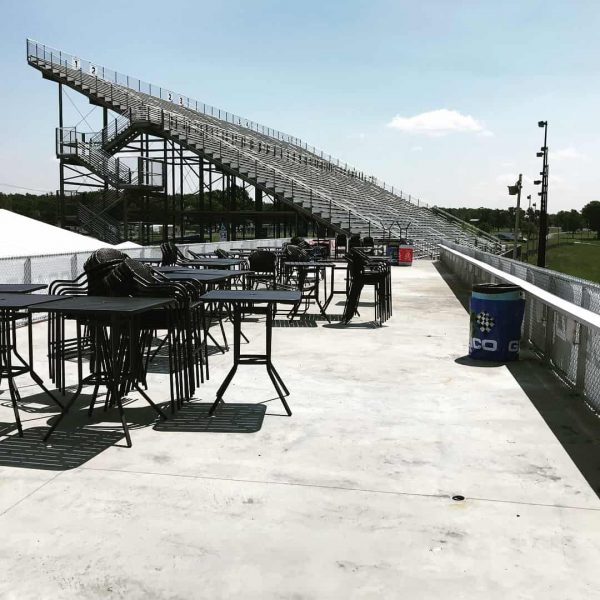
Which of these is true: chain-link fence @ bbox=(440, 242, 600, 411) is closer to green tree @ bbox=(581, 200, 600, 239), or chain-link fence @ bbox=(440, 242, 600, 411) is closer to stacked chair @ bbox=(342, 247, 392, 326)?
stacked chair @ bbox=(342, 247, 392, 326)

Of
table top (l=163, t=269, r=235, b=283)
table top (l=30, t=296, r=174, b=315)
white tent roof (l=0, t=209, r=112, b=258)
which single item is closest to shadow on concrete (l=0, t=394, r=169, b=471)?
table top (l=30, t=296, r=174, b=315)

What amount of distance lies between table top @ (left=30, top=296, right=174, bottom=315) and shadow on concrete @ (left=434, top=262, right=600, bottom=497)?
10.9ft

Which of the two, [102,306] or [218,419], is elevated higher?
[102,306]

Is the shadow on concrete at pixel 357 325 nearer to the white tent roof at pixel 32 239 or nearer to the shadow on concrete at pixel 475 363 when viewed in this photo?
the shadow on concrete at pixel 475 363

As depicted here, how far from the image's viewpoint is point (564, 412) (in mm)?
6066

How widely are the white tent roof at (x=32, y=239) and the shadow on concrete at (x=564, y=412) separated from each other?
10.1 metres

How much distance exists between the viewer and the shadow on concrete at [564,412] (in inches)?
190

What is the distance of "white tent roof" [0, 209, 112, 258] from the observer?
14250 millimetres

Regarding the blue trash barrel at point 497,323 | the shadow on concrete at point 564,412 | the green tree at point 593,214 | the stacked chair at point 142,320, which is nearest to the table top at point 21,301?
the stacked chair at point 142,320

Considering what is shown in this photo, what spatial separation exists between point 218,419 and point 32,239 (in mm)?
10916

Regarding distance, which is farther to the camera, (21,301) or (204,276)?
(204,276)

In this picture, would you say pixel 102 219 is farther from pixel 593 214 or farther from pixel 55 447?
pixel 593 214

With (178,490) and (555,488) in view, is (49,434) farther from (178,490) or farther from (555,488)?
(555,488)

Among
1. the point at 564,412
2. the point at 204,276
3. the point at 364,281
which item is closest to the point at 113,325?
the point at 204,276
